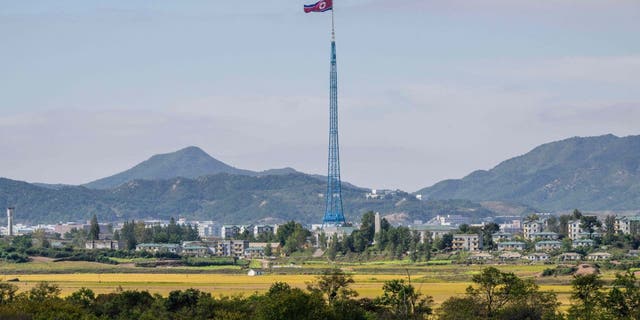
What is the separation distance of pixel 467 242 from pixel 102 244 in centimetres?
5224

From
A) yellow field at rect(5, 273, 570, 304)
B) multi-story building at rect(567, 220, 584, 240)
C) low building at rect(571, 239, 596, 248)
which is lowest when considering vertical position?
yellow field at rect(5, 273, 570, 304)

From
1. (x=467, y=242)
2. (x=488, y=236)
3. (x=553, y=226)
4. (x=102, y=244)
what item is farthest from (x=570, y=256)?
(x=102, y=244)

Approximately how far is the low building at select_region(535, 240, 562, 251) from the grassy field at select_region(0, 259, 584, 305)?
61.7 feet

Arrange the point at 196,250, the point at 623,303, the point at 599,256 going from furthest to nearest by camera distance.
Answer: the point at 196,250, the point at 599,256, the point at 623,303

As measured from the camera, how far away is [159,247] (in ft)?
591

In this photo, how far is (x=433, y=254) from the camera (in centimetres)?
15838

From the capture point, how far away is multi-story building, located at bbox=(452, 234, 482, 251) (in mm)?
166000

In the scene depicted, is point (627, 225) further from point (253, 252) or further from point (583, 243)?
point (253, 252)

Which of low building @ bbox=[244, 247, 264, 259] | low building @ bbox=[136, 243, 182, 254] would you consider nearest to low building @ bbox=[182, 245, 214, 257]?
low building @ bbox=[136, 243, 182, 254]

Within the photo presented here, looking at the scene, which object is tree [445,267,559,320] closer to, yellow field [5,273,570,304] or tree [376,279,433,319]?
tree [376,279,433,319]

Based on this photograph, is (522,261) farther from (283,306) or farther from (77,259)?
(283,306)

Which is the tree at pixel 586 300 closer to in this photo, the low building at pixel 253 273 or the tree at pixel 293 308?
the tree at pixel 293 308

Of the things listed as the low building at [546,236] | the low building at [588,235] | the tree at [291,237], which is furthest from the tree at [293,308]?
the tree at [291,237]

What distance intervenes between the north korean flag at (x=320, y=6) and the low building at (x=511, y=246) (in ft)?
110
